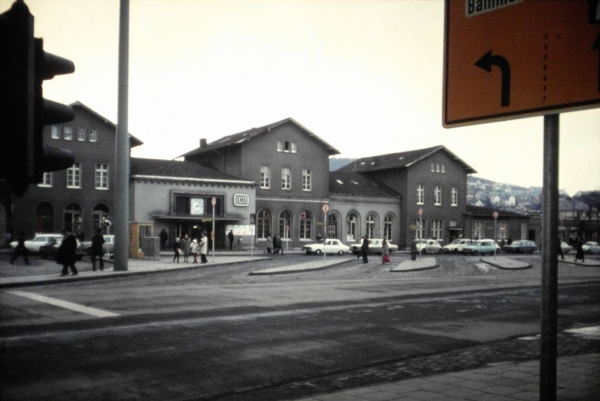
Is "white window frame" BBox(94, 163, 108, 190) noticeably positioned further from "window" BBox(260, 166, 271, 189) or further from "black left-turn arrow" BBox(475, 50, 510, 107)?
"black left-turn arrow" BBox(475, 50, 510, 107)

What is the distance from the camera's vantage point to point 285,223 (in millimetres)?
61219

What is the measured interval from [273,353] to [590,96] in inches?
272

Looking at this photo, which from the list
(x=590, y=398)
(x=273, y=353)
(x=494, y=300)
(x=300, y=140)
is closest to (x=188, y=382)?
(x=273, y=353)

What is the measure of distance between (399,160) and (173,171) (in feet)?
93.5

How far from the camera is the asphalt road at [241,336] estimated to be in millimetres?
7301

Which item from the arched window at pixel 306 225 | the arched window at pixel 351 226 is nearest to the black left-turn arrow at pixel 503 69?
the arched window at pixel 306 225

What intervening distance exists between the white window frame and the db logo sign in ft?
35.9

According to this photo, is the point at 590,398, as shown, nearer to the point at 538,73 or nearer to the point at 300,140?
the point at 538,73

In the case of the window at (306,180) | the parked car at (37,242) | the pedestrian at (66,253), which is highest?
the window at (306,180)

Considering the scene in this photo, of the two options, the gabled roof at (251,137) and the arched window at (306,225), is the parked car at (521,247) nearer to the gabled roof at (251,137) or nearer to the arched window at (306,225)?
the gabled roof at (251,137)

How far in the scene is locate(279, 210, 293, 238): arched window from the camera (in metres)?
60.9

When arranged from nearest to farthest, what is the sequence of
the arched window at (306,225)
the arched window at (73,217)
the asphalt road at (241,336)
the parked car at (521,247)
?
1. the asphalt road at (241,336)
2. the arched window at (73,217)
3. the arched window at (306,225)
4. the parked car at (521,247)

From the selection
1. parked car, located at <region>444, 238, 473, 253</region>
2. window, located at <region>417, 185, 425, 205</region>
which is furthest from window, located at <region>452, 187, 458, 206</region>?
parked car, located at <region>444, 238, 473, 253</region>

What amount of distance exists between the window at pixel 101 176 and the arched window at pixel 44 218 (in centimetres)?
424
